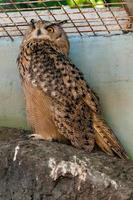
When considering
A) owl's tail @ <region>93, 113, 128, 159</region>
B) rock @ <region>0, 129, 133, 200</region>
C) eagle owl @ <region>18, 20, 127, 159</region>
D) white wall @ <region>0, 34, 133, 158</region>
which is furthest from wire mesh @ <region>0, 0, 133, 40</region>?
rock @ <region>0, 129, 133, 200</region>

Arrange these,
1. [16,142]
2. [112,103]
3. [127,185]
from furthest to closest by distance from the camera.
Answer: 1. [112,103]
2. [16,142]
3. [127,185]

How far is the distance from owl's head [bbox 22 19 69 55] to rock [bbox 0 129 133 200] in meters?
0.89

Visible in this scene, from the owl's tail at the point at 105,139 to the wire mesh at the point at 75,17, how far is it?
783mm

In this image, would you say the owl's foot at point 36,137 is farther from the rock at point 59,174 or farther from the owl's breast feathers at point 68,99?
the rock at point 59,174

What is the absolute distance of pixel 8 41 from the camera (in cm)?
654

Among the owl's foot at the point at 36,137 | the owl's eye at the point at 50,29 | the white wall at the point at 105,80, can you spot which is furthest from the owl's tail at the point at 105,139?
the owl's eye at the point at 50,29

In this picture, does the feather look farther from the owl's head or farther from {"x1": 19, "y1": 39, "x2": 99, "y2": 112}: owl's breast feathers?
the owl's head

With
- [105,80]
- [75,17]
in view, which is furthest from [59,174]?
[75,17]

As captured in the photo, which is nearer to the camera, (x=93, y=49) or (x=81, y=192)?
(x=81, y=192)

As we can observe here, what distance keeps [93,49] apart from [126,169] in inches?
47.1

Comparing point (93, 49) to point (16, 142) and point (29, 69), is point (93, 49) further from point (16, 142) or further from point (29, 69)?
point (16, 142)

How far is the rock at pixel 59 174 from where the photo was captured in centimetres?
536

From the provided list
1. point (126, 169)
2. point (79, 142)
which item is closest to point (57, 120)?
point (79, 142)

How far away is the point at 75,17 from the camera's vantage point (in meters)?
6.47
